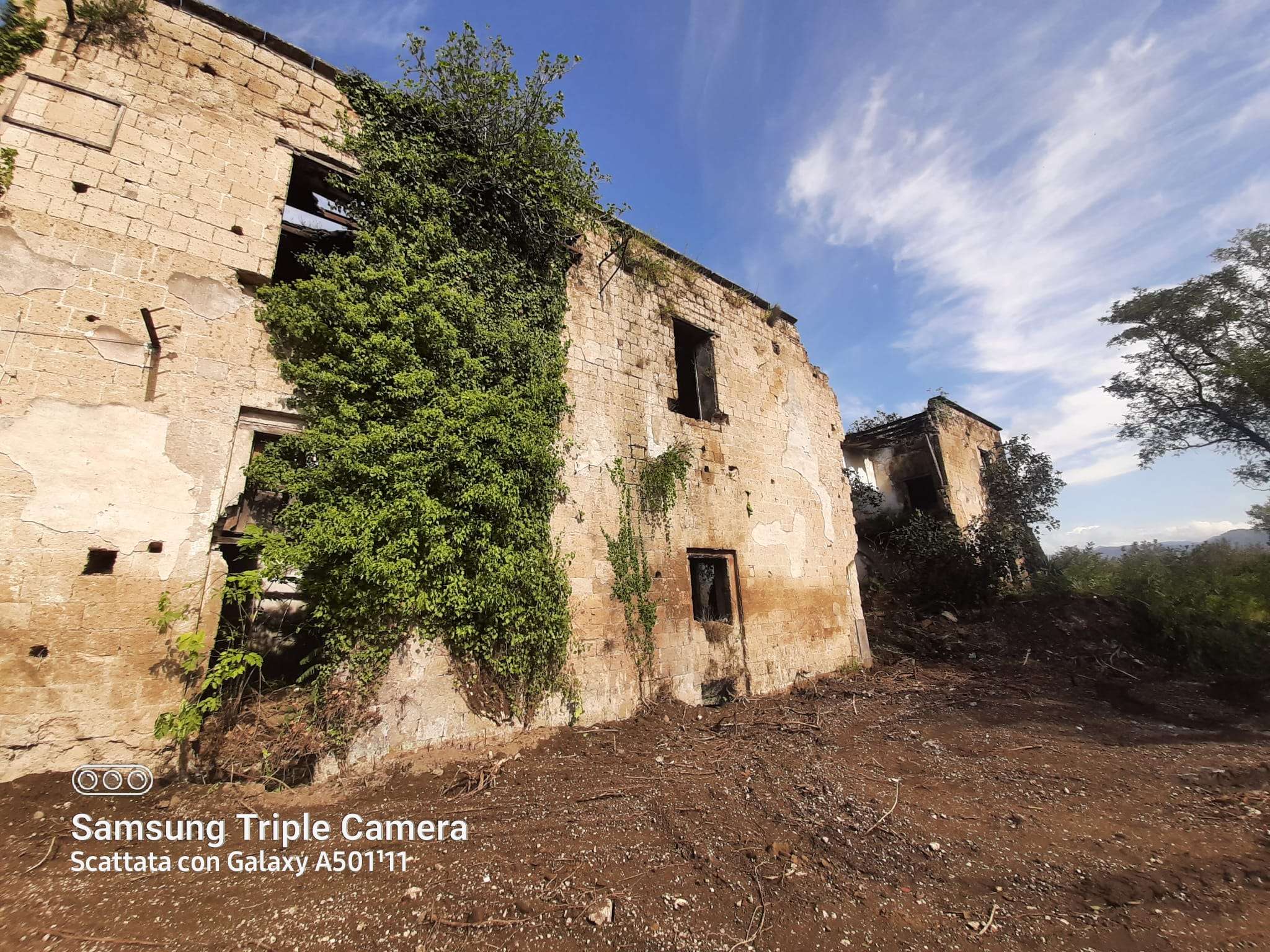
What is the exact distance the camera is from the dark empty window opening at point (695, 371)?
28.1 feet

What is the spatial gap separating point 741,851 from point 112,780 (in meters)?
4.62

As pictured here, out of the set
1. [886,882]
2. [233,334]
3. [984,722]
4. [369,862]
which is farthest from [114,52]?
[984,722]

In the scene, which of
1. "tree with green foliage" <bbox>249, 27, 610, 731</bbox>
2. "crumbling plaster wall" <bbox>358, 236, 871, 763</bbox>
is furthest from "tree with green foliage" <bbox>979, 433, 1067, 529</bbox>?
"tree with green foliage" <bbox>249, 27, 610, 731</bbox>

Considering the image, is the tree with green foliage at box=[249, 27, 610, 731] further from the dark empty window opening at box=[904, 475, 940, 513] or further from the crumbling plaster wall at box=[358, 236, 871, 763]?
the dark empty window opening at box=[904, 475, 940, 513]

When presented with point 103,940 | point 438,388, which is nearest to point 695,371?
point 438,388

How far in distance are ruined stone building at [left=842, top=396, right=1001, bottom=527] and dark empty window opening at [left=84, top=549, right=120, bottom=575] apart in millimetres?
15516

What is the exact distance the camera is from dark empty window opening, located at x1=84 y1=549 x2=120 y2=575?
12.5ft

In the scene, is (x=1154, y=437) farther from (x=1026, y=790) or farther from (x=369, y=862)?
(x=369, y=862)

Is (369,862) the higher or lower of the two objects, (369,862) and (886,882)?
the higher

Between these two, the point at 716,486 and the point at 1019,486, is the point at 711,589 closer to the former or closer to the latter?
the point at 716,486

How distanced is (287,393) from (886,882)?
6.20 meters

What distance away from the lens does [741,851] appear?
345cm

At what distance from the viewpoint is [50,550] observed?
3.68 m

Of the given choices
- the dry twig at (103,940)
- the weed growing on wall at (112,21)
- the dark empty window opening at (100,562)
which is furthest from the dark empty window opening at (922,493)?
the weed growing on wall at (112,21)
